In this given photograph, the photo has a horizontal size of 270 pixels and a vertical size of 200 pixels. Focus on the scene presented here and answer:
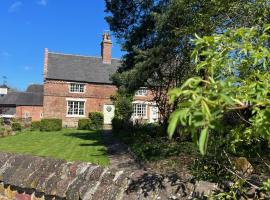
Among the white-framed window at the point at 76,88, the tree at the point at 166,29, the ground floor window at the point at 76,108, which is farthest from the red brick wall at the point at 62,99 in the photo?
the tree at the point at 166,29

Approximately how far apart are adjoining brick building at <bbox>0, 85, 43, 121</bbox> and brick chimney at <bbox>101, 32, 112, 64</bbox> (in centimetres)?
1100

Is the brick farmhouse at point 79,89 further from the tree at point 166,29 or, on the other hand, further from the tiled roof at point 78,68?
the tree at point 166,29

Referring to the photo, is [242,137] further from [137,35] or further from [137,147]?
[137,35]

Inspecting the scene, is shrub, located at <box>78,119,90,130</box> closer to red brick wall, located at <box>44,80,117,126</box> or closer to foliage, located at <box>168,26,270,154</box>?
red brick wall, located at <box>44,80,117,126</box>

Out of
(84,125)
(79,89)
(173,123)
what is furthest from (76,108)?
(173,123)

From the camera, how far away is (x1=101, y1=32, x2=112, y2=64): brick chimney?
49.2m

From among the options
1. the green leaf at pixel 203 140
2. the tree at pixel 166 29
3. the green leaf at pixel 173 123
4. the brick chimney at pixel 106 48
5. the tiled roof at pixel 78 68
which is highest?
the brick chimney at pixel 106 48

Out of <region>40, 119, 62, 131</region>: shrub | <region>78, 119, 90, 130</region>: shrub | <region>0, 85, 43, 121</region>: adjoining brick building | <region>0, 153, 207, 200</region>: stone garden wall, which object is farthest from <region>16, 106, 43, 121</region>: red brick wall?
<region>0, 153, 207, 200</region>: stone garden wall

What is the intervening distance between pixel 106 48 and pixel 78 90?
7.61 meters

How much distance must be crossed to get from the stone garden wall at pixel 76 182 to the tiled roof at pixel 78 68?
136 feet

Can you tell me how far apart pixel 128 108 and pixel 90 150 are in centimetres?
1469

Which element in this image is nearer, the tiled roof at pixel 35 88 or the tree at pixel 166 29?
the tree at pixel 166 29

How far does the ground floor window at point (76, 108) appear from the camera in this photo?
45475mm

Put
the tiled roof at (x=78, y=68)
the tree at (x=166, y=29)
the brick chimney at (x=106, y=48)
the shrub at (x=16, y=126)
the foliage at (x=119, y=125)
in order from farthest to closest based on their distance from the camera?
the brick chimney at (x=106, y=48), the tiled roof at (x=78, y=68), the shrub at (x=16, y=126), the foliage at (x=119, y=125), the tree at (x=166, y=29)
